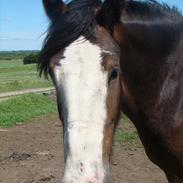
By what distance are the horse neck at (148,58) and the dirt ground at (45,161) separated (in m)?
3.00

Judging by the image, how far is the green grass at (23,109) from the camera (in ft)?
46.0

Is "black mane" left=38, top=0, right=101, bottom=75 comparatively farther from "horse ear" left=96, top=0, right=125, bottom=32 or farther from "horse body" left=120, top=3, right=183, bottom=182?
"horse body" left=120, top=3, right=183, bottom=182

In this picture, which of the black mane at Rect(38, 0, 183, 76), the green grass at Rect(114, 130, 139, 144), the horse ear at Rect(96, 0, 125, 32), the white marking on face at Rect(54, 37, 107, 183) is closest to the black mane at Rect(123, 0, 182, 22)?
the black mane at Rect(38, 0, 183, 76)

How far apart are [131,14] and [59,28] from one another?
82cm

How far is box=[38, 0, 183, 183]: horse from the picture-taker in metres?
2.99

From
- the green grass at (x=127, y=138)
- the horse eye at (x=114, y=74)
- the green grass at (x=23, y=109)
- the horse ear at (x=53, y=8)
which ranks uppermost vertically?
the horse ear at (x=53, y=8)

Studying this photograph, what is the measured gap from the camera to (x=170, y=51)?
4.00 meters

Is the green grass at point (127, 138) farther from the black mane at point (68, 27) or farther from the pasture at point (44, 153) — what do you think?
the black mane at point (68, 27)

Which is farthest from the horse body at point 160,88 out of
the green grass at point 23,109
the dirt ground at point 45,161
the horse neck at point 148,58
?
the green grass at point 23,109

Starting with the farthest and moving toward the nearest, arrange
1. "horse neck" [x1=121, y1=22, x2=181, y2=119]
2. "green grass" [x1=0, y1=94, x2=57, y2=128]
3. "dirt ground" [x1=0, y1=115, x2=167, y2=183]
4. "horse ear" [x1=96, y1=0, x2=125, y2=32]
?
"green grass" [x1=0, y1=94, x2=57, y2=128] < "dirt ground" [x1=0, y1=115, x2=167, y2=183] < "horse neck" [x1=121, y1=22, x2=181, y2=119] < "horse ear" [x1=96, y1=0, x2=125, y2=32]

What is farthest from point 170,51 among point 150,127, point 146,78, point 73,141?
point 73,141

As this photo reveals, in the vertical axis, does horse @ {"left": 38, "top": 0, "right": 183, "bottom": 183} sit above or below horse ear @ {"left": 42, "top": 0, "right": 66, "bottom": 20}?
below

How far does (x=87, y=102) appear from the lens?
303 cm

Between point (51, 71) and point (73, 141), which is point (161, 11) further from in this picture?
point (73, 141)
